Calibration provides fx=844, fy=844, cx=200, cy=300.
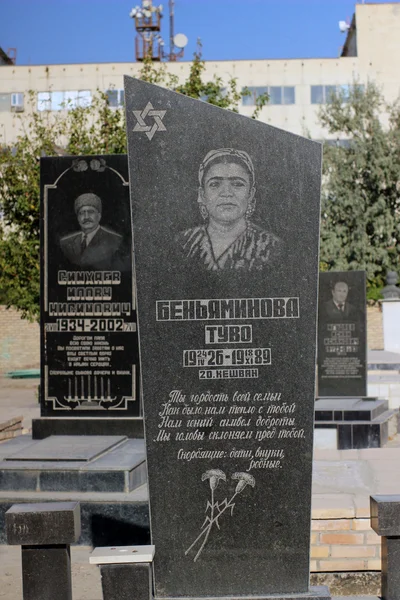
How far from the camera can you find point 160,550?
4016 millimetres

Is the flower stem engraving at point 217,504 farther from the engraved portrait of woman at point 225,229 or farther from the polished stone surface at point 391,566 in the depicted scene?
the engraved portrait of woman at point 225,229

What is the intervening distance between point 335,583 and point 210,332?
1992 millimetres

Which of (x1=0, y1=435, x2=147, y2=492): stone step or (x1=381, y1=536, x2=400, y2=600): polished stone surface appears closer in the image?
(x1=381, y1=536, x2=400, y2=600): polished stone surface

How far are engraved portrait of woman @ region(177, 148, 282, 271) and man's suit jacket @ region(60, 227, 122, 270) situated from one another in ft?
13.2

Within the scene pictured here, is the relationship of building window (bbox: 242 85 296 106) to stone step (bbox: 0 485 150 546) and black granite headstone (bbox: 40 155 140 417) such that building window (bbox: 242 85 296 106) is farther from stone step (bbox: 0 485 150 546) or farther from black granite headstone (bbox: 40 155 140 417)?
stone step (bbox: 0 485 150 546)

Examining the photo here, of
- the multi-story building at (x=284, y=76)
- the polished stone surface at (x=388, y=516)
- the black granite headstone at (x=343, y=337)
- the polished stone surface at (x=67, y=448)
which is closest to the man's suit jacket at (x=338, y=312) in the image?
the black granite headstone at (x=343, y=337)

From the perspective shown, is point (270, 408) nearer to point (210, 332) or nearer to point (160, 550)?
point (210, 332)

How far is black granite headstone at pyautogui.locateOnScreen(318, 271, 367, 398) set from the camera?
12734 mm

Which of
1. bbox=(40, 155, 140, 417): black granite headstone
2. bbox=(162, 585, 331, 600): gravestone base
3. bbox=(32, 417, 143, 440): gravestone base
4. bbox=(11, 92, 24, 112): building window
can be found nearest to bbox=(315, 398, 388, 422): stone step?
bbox=(32, 417, 143, 440): gravestone base

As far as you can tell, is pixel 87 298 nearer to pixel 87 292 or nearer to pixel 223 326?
pixel 87 292

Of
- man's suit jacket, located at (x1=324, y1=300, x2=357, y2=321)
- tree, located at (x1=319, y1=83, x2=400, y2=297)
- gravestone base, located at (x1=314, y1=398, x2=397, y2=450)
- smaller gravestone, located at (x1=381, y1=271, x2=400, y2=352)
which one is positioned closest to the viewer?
gravestone base, located at (x1=314, y1=398, x2=397, y2=450)

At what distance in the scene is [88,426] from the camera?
8008mm

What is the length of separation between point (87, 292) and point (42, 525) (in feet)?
14.8

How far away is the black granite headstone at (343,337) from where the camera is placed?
41.8 feet
